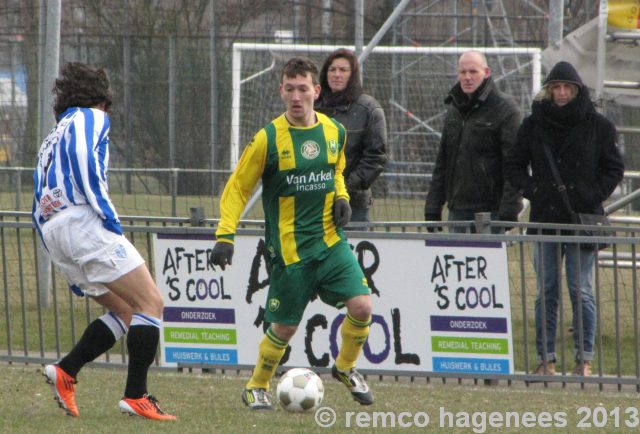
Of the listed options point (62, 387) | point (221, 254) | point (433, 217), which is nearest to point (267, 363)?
point (221, 254)

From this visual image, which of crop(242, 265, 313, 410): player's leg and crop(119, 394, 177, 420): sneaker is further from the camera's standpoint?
crop(242, 265, 313, 410): player's leg

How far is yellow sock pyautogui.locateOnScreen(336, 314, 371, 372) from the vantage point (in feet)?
23.6

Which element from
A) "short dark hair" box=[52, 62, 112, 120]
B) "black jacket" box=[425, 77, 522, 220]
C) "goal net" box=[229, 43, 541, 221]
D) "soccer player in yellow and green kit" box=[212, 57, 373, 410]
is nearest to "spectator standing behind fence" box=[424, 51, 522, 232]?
"black jacket" box=[425, 77, 522, 220]

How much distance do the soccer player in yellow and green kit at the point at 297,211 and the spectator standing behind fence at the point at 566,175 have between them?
6.14 ft

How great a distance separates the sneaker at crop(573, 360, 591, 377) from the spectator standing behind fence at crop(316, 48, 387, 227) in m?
1.87

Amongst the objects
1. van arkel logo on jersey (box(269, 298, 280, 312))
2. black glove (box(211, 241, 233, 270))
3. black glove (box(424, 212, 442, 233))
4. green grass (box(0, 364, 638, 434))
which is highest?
black glove (box(424, 212, 442, 233))

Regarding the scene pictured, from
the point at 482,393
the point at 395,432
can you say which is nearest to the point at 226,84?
the point at 482,393

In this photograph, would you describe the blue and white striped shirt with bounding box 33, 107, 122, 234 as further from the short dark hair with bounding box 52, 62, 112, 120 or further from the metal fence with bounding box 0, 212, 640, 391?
the metal fence with bounding box 0, 212, 640, 391

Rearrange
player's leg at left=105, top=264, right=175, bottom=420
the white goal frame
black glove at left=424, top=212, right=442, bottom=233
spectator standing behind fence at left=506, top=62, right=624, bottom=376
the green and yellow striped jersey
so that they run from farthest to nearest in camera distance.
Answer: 1. the white goal frame
2. black glove at left=424, top=212, right=442, bottom=233
3. spectator standing behind fence at left=506, top=62, right=624, bottom=376
4. the green and yellow striped jersey
5. player's leg at left=105, top=264, right=175, bottom=420

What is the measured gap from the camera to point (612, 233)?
9.12 meters

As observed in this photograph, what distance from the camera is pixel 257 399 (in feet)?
23.3

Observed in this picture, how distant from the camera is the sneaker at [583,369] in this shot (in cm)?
825

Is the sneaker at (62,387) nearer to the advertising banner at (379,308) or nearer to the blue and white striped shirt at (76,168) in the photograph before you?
the blue and white striped shirt at (76,168)

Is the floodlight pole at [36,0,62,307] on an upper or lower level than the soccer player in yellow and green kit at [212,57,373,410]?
upper
